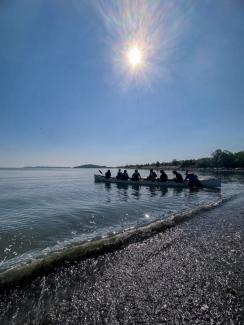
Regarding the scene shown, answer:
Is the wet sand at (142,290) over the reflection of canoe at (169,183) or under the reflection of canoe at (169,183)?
under

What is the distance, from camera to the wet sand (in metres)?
4.98

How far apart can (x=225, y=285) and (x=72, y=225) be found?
29.9ft

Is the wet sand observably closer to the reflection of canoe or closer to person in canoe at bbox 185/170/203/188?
person in canoe at bbox 185/170/203/188

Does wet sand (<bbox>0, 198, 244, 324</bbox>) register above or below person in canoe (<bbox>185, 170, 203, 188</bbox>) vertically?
below

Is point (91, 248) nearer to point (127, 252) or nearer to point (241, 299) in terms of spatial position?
point (127, 252)

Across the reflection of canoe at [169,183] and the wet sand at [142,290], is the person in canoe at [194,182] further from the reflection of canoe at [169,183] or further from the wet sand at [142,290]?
the wet sand at [142,290]

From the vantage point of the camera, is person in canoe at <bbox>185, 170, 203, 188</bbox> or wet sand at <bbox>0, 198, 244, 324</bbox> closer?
wet sand at <bbox>0, 198, 244, 324</bbox>

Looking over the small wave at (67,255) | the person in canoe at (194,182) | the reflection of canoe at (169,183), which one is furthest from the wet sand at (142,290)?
the reflection of canoe at (169,183)

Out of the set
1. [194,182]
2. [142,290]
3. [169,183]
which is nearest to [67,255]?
[142,290]

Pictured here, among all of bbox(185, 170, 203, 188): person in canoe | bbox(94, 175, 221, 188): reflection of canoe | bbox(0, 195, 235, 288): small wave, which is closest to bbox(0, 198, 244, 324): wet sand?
bbox(0, 195, 235, 288): small wave

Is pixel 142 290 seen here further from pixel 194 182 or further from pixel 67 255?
pixel 194 182

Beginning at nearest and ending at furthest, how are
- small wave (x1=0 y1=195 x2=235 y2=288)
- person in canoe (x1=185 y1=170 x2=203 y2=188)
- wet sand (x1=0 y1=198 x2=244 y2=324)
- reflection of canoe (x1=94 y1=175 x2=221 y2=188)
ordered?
wet sand (x1=0 y1=198 x2=244 y2=324) → small wave (x1=0 y1=195 x2=235 y2=288) → person in canoe (x1=185 y1=170 x2=203 y2=188) → reflection of canoe (x1=94 y1=175 x2=221 y2=188)

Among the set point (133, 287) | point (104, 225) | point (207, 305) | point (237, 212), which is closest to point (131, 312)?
point (133, 287)

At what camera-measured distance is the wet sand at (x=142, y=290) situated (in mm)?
4984
